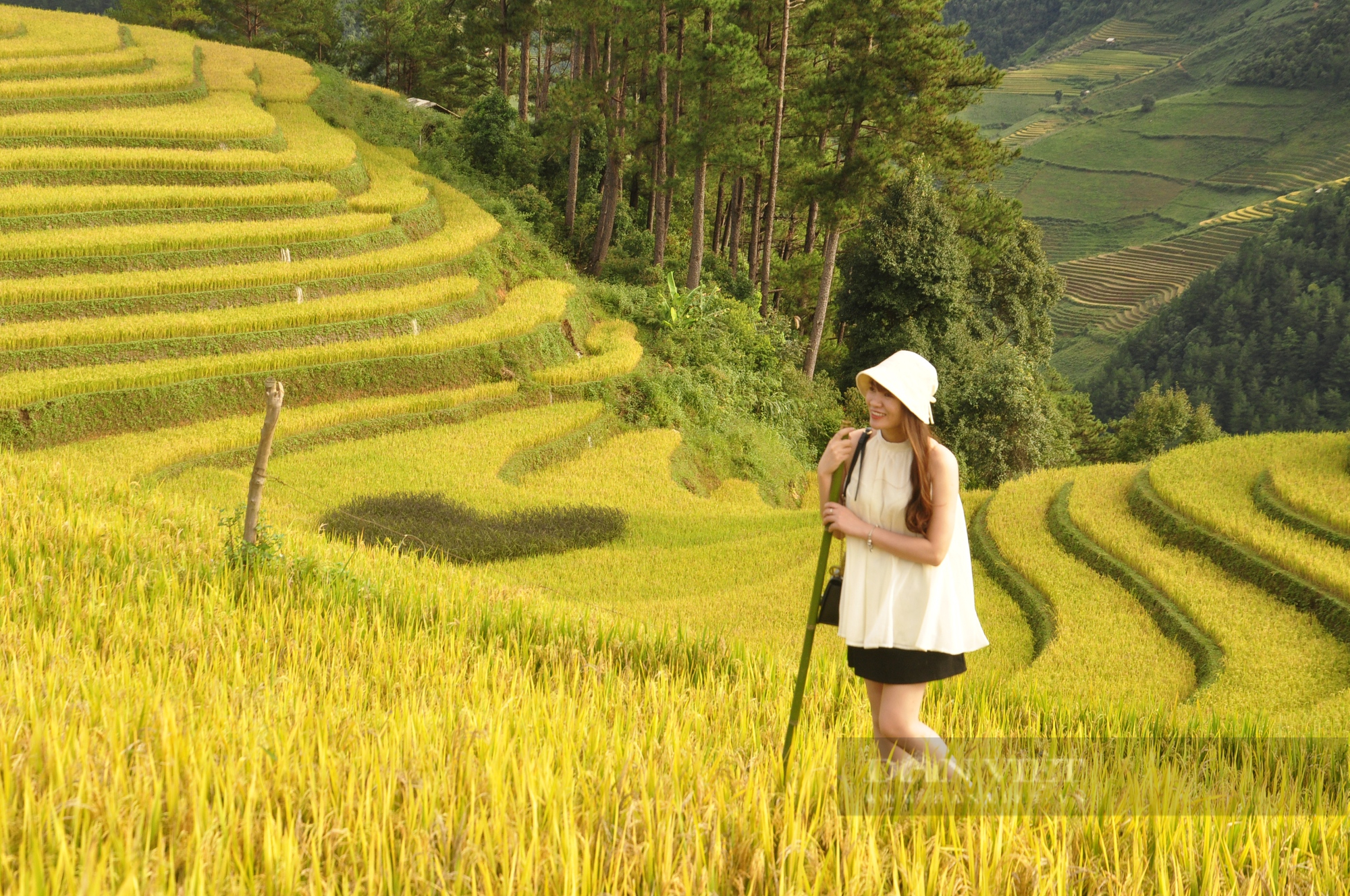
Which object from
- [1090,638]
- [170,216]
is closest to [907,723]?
[1090,638]

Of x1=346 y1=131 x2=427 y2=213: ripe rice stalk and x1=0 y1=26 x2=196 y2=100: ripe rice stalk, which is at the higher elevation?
x1=0 y1=26 x2=196 y2=100: ripe rice stalk

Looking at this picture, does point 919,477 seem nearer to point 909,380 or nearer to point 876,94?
point 909,380

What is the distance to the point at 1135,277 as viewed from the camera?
246 feet

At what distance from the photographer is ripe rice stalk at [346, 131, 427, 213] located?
55.5 feet

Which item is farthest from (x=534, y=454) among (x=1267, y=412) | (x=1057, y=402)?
(x=1267, y=412)

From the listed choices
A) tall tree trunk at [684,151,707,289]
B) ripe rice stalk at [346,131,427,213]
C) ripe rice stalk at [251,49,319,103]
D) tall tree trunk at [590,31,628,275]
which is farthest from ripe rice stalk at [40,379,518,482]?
ripe rice stalk at [251,49,319,103]

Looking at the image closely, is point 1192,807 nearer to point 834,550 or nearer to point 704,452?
point 834,550

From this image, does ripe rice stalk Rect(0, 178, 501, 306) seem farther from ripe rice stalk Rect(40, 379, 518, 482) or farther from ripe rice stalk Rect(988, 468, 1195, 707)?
ripe rice stalk Rect(988, 468, 1195, 707)

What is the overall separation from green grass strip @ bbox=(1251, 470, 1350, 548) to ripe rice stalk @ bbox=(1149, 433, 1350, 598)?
8cm

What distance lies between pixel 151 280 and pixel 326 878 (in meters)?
12.9

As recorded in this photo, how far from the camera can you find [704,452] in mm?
14719

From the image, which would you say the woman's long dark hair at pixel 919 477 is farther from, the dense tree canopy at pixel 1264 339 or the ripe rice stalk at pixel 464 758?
the dense tree canopy at pixel 1264 339

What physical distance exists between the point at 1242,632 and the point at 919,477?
5991 mm

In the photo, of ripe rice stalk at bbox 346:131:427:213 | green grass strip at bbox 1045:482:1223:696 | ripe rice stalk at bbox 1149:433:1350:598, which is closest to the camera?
green grass strip at bbox 1045:482:1223:696
